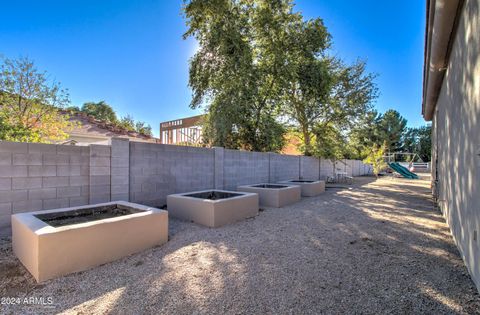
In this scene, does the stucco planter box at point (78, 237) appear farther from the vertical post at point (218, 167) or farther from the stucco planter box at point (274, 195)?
the vertical post at point (218, 167)

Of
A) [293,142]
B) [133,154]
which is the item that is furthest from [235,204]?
[293,142]

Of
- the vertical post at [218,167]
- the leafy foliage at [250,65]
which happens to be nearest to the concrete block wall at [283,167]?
the leafy foliage at [250,65]

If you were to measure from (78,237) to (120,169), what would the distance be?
2.44 m

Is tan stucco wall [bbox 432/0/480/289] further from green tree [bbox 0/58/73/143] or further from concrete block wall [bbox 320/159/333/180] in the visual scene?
concrete block wall [bbox 320/159/333/180]

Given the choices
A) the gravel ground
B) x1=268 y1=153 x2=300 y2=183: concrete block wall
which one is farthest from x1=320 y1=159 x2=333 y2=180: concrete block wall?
the gravel ground

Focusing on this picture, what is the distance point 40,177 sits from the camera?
3762 mm

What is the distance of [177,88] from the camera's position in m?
12.6

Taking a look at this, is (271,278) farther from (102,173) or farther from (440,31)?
(440,31)

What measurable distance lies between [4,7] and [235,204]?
8155 mm

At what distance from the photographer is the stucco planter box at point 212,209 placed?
436cm

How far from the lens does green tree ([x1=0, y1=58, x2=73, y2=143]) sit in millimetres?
5992

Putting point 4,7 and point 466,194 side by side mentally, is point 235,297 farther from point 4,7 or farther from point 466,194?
point 4,7

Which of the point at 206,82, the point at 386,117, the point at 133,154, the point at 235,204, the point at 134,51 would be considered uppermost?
the point at 386,117

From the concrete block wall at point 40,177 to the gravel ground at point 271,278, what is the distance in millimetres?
636
